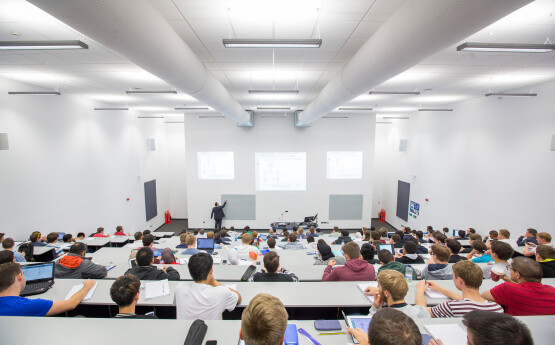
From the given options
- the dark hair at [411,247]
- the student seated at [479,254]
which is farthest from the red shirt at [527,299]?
the student seated at [479,254]

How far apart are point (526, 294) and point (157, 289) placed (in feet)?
10.4

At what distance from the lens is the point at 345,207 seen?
9.85 metres

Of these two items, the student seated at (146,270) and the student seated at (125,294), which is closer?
the student seated at (125,294)

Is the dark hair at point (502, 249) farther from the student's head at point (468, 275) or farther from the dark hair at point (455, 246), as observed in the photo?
the student's head at point (468, 275)

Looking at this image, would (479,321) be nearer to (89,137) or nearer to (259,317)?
(259,317)

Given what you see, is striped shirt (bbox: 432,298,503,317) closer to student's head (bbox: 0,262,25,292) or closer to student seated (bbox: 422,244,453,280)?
student seated (bbox: 422,244,453,280)

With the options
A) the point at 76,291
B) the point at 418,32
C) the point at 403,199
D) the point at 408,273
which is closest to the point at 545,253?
the point at 408,273

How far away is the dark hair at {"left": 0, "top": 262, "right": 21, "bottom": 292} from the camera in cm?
176

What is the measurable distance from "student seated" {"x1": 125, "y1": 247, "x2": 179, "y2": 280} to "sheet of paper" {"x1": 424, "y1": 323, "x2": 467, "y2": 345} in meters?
2.40

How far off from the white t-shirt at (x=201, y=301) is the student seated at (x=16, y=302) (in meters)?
0.88

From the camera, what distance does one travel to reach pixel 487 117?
6227 mm

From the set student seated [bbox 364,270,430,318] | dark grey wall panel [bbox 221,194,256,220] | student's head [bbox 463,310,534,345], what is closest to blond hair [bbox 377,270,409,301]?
student seated [bbox 364,270,430,318]

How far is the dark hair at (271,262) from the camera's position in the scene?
8.04 ft

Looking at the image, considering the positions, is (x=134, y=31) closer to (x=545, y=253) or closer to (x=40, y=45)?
(x=40, y=45)
